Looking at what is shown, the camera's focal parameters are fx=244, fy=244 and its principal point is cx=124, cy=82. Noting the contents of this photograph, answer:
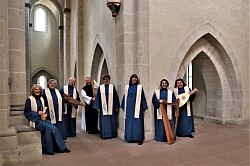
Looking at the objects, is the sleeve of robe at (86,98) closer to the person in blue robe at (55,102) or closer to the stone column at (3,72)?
the person in blue robe at (55,102)

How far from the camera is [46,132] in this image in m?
4.31

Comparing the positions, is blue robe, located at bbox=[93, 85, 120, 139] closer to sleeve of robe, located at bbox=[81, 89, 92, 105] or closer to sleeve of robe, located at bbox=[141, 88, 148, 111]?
sleeve of robe, located at bbox=[81, 89, 92, 105]

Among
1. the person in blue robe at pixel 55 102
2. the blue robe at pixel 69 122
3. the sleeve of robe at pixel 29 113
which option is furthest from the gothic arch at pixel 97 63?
the sleeve of robe at pixel 29 113

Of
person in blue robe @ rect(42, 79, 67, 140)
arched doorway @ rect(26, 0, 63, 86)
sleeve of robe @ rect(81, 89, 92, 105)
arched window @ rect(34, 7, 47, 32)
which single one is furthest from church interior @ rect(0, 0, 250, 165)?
arched window @ rect(34, 7, 47, 32)

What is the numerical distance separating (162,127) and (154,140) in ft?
1.16

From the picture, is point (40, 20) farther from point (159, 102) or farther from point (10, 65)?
point (159, 102)

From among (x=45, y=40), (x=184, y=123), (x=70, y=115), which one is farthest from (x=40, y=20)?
(x=184, y=123)

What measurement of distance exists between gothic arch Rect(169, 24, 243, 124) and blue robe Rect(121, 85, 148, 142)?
6.19 feet

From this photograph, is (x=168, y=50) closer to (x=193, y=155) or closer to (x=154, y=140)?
(x=154, y=140)

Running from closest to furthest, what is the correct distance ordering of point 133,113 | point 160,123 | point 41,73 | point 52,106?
point 52,106 → point 133,113 → point 160,123 → point 41,73

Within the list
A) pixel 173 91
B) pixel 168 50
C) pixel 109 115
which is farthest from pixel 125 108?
pixel 168 50

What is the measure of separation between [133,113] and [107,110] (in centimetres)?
78

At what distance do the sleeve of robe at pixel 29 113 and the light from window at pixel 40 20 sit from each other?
43.3 feet

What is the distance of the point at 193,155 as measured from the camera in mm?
4258
